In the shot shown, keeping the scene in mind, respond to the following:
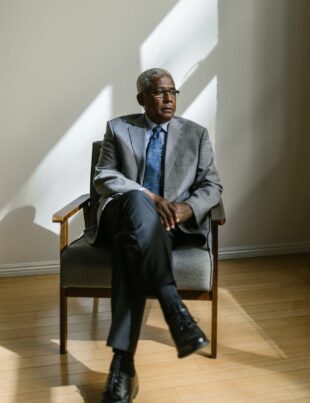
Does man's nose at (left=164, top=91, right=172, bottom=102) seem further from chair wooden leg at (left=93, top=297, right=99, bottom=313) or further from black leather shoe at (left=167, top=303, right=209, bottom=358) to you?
chair wooden leg at (left=93, top=297, right=99, bottom=313)

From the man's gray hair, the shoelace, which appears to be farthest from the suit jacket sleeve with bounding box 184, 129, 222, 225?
the shoelace

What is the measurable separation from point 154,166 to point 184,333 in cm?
84

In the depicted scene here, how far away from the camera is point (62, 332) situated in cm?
194

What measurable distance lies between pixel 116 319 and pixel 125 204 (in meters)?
0.42

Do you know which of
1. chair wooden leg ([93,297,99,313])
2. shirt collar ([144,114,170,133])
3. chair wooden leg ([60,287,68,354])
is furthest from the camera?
chair wooden leg ([93,297,99,313])

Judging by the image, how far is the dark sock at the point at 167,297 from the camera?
1.57m

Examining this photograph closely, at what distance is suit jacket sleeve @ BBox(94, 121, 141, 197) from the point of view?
1.96 m

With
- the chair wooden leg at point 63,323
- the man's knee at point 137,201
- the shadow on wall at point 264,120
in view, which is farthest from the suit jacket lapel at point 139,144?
the shadow on wall at point 264,120

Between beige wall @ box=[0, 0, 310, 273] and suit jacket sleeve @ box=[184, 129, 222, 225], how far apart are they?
2.83ft

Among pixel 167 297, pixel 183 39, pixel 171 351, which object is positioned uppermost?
pixel 183 39

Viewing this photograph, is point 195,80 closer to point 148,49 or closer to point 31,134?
point 148,49

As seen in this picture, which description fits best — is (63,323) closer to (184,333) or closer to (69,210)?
(69,210)

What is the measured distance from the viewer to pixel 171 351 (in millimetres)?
1966

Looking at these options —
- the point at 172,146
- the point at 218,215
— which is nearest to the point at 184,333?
the point at 218,215
